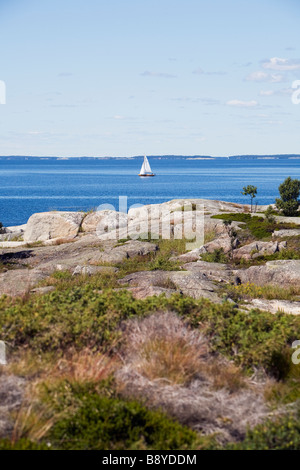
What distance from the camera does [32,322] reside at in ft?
23.2

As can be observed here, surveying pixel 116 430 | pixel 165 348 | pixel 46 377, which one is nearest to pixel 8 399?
pixel 46 377

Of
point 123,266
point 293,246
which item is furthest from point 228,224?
point 123,266

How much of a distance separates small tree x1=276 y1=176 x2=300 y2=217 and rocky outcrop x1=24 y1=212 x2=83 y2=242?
14.4 m

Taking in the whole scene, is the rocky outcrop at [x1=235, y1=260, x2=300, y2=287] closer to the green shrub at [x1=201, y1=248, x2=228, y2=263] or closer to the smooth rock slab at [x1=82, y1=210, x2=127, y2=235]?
the green shrub at [x1=201, y1=248, x2=228, y2=263]

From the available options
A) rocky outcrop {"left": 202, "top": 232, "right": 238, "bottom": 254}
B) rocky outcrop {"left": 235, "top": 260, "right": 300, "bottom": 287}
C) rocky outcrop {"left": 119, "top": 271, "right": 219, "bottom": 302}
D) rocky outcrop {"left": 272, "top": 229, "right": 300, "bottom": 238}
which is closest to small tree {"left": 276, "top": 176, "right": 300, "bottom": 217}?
rocky outcrop {"left": 272, "top": 229, "right": 300, "bottom": 238}

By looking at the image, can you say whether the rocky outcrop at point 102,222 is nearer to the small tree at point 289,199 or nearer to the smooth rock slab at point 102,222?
the smooth rock slab at point 102,222

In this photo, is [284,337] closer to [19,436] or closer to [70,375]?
[70,375]

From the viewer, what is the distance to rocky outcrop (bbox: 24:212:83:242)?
34.8 meters

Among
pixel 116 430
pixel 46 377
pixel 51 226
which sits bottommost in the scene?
pixel 51 226

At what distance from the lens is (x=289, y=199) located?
33406 mm

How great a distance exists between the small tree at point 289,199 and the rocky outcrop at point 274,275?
641 inches

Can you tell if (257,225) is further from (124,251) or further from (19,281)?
(19,281)

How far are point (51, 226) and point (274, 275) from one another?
2220 centimetres
